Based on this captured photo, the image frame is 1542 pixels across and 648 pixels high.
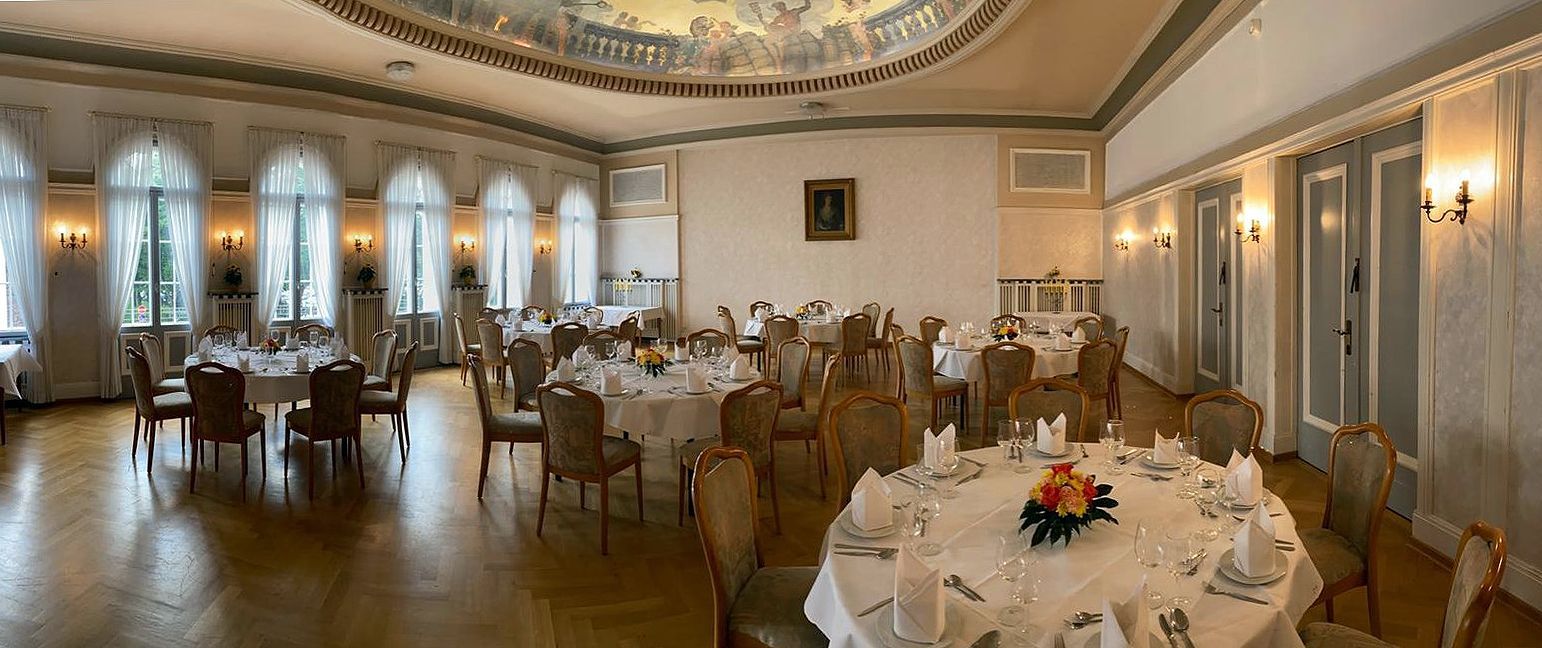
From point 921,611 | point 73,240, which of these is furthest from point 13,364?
point 921,611

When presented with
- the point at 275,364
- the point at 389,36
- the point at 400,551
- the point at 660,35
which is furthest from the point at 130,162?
the point at 400,551

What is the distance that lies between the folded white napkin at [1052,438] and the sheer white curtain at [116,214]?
32.4 feet

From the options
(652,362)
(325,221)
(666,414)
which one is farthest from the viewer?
(325,221)

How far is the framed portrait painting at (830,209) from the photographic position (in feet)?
43.0

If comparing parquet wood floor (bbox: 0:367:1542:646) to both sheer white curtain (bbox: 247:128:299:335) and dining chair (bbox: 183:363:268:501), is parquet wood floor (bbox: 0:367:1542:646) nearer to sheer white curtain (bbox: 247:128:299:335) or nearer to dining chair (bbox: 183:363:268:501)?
dining chair (bbox: 183:363:268:501)

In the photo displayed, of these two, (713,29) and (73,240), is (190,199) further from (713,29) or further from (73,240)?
(713,29)

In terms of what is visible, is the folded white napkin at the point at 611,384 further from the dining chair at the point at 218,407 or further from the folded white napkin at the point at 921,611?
the folded white napkin at the point at 921,611

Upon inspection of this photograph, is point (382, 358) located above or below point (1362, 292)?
below

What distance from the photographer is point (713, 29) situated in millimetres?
10344

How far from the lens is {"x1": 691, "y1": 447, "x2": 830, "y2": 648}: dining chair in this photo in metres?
2.51

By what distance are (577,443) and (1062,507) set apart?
9.50 feet

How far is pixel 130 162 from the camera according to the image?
857cm

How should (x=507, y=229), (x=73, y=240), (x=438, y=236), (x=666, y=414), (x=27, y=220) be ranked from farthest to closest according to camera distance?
1. (x=507, y=229)
2. (x=438, y=236)
3. (x=73, y=240)
4. (x=27, y=220)
5. (x=666, y=414)

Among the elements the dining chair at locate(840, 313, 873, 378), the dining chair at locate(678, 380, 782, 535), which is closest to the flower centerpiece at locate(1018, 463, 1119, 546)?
the dining chair at locate(678, 380, 782, 535)
